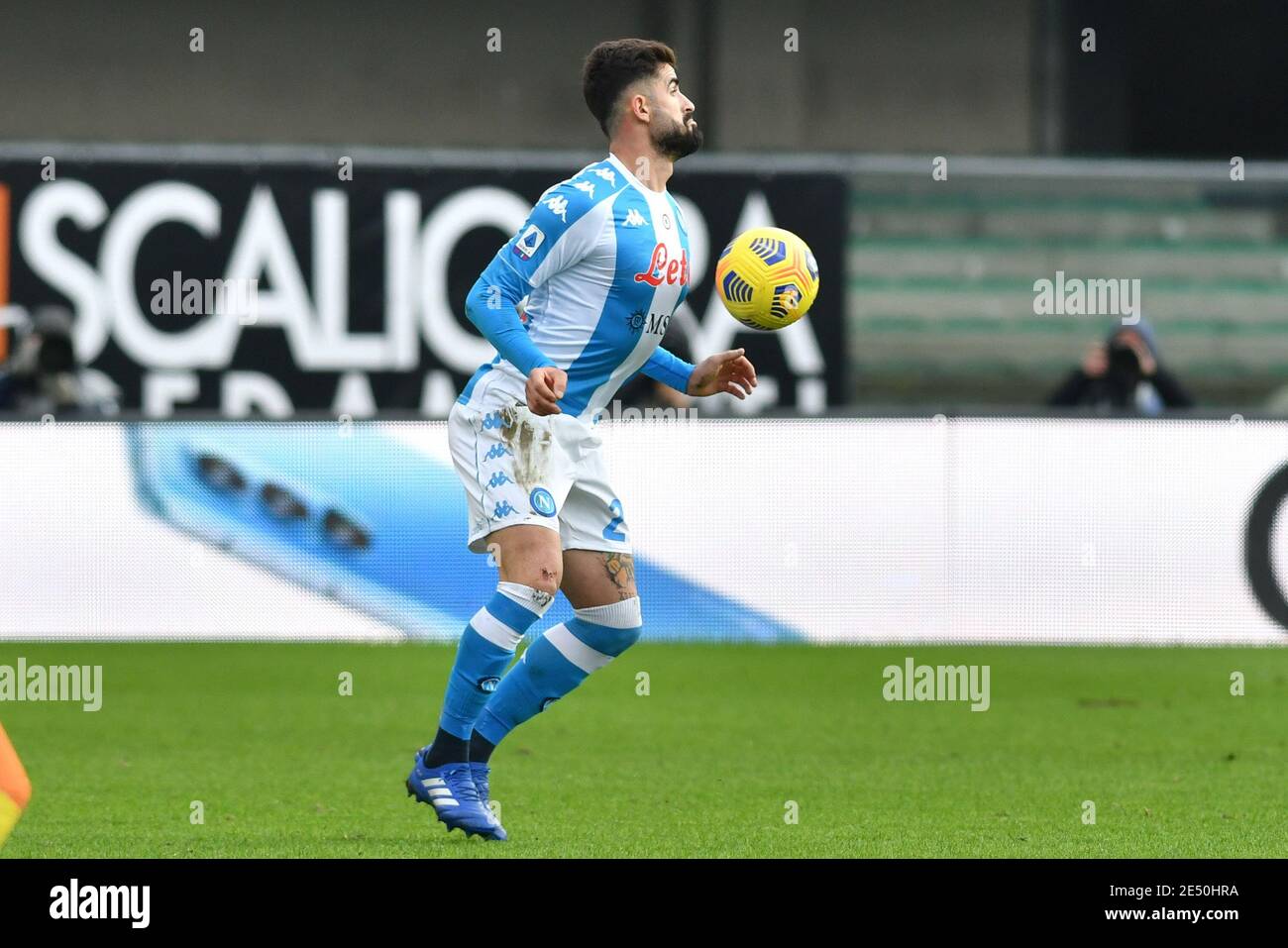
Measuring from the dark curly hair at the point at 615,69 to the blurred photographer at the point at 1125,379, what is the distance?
24.1 ft

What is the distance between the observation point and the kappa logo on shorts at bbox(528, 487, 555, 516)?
5.82m

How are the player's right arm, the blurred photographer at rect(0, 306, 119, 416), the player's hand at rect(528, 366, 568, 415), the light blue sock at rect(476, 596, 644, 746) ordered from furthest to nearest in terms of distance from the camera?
the blurred photographer at rect(0, 306, 119, 416) → the light blue sock at rect(476, 596, 644, 746) → the player's right arm → the player's hand at rect(528, 366, 568, 415)

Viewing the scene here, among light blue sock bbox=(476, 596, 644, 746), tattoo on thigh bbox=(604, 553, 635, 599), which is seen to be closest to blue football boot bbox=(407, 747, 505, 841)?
light blue sock bbox=(476, 596, 644, 746)

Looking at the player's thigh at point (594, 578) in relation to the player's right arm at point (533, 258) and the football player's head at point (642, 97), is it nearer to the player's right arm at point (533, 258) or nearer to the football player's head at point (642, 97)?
the player's right arm at point (533, 258)

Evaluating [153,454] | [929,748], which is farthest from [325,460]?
[929,748]

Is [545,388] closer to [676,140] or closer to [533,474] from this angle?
[533,474]

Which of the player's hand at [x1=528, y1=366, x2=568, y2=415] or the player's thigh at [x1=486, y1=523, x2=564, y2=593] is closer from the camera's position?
the player's hand at [x1=528, y1=366, x2=568, y2=415]

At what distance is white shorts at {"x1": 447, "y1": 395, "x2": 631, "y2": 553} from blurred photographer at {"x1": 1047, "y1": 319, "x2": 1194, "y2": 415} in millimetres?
7429

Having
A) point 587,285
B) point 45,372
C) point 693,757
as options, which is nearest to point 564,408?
point 587,285

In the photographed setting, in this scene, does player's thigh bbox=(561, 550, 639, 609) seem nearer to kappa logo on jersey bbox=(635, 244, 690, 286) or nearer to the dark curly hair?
kappa logo on jersey bbox=(635, 244, 690, 286)

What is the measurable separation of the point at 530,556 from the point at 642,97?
1356 millimetres

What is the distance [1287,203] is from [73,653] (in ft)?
37.0

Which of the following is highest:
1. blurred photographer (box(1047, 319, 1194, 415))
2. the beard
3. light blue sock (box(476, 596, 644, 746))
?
the beard
